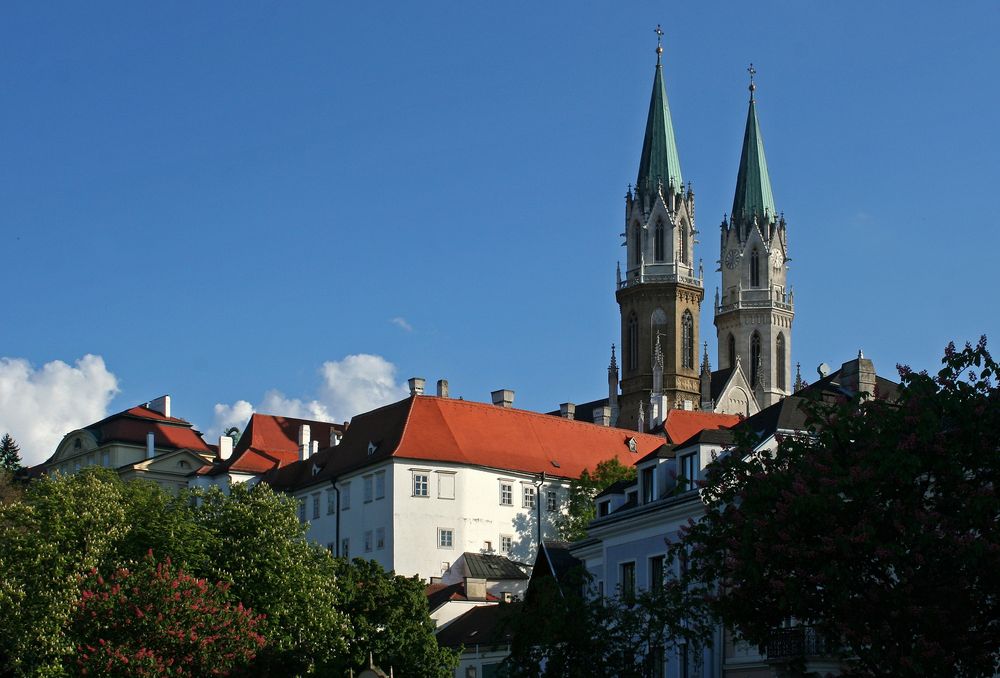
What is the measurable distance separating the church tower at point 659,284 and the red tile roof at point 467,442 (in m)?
48.8

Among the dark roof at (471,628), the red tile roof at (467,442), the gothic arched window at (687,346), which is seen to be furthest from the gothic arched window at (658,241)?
the dark roof at (471,628)

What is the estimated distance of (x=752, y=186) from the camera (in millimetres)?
170500

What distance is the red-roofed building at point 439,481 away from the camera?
85125mm

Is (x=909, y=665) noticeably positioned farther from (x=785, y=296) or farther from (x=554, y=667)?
(x=785, y=296)

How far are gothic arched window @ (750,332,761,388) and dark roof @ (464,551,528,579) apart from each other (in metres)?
81.1

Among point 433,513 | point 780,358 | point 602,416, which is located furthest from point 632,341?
point 433,513

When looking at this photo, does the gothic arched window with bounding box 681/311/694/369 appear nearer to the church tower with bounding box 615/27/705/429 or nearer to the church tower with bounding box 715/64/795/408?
the church tower with bounding box 615/27/705/429

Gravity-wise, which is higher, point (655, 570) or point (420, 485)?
point (420, 485)

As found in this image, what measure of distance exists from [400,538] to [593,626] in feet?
133

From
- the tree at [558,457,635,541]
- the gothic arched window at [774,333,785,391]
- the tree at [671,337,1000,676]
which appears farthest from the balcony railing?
the gothic arched window at [774,333,785,391]

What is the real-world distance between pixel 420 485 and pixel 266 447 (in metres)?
24.9

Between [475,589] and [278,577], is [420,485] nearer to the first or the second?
[475,589]

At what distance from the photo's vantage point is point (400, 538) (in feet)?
275

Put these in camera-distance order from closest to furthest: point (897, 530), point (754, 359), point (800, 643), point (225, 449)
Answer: point (897, 530), point (800, 643), point (225, 449), point (754, 359)
